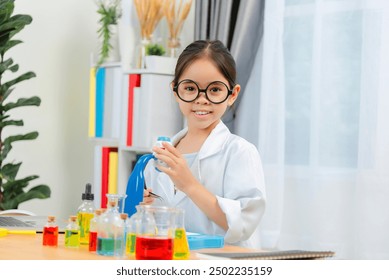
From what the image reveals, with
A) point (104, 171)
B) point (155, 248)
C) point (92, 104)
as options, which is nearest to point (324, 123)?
point (104, 171)

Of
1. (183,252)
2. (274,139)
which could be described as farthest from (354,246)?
(183,252)

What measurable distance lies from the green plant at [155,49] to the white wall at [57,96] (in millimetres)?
918

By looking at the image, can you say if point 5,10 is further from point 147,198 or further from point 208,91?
point 147,198

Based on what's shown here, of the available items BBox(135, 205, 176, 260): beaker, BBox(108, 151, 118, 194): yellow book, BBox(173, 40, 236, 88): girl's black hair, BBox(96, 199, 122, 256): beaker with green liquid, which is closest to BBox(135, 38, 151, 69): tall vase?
BBox(108, 151, 118, 194): yellow book

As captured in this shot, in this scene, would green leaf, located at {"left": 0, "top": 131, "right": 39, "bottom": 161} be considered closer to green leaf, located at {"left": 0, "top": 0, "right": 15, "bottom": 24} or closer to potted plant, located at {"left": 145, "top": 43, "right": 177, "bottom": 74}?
green leaf, located at {"left": 0, "top": 0, "right": 15, "bottom": 24}

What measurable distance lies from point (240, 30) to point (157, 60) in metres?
0.57

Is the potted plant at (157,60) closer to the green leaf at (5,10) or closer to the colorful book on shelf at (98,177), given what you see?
the colorful book on shelf at (98,177)

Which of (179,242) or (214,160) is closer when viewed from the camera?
(179,242)

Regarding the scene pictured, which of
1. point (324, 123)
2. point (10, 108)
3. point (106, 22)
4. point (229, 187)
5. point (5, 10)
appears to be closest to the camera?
point (229, 187)

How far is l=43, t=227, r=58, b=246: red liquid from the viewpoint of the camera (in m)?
1.83

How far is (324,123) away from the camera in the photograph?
3.57m

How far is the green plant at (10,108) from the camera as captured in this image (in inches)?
167
